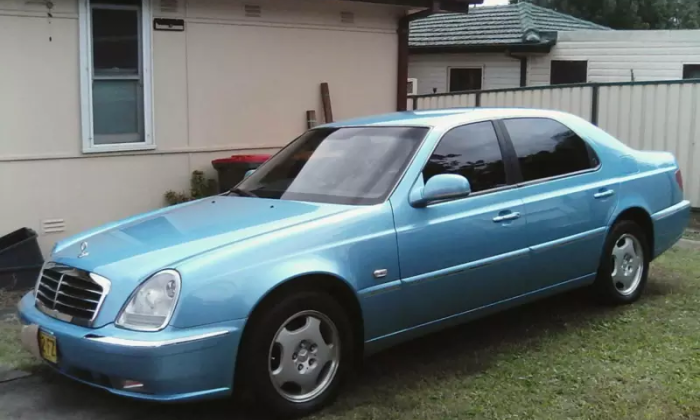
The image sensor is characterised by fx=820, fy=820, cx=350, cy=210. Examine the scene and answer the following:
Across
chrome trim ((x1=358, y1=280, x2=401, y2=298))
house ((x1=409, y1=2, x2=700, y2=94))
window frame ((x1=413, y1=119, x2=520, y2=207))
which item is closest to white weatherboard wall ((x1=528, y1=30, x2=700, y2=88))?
house ((x1=409, y1=2, x2=700, y2=94))

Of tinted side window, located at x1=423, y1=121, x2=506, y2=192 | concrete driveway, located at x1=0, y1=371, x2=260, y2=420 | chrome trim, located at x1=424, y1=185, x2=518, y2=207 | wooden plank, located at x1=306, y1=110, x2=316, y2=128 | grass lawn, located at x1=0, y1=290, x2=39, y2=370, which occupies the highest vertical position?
wooden plank, located at x1=306, y1=110, x2=316, y2=128

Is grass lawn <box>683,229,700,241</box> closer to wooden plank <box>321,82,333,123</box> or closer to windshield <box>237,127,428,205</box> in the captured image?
wooden plank <box>321,82,333,123</box>

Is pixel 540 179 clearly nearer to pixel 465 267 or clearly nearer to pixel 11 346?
pixel 465 267

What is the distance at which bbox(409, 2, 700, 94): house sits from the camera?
17.1 meters

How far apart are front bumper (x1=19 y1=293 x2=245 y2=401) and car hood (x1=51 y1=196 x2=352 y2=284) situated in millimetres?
329

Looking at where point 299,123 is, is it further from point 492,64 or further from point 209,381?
point 492,64

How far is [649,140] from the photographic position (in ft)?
38.1

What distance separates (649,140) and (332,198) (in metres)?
8.00

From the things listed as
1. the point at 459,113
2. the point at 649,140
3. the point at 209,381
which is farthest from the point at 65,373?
the point at 649,140

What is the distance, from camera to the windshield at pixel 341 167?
4.98 metres

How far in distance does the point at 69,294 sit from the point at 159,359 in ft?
2.60

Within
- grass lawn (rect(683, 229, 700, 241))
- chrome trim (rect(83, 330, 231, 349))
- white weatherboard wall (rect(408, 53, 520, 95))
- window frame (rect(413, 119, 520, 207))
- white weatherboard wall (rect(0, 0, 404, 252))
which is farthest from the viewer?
white weatherboard wall (rect(408, 53, 520, 95))

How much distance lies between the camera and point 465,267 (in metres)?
5.05

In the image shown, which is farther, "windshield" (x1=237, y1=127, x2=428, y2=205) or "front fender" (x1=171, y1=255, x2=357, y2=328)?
"windshield" (x1=237, y1=127, x2=428, y2=205)
